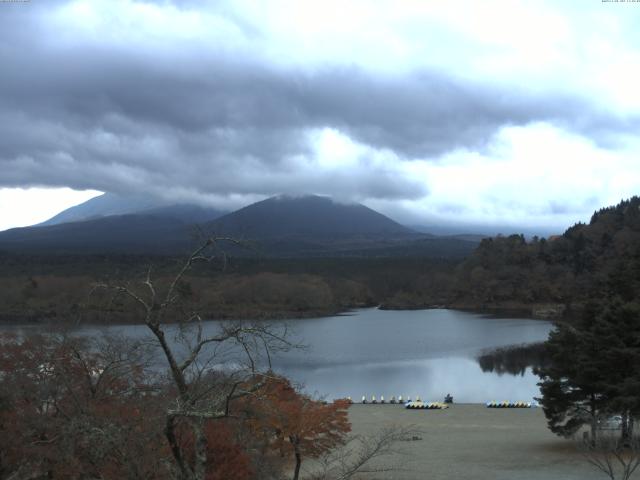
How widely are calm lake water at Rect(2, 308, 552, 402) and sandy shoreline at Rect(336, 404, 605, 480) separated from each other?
391cm

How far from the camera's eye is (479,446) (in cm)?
1864

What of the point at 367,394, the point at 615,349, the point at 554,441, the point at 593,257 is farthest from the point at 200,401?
the point at 593,257

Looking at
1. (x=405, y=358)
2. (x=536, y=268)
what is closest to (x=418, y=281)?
(x=536, y=268)

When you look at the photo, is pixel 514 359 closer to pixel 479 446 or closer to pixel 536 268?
pixel 479 446

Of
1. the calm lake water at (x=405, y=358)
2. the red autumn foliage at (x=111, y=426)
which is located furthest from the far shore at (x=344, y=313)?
the red autumn foliage at (x=111, y=426)

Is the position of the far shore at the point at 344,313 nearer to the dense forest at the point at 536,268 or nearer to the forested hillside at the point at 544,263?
the dense forest at the point at 536,268

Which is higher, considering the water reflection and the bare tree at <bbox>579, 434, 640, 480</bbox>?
the bare tree at <bbox>579, 434, 640, 480</bbox>

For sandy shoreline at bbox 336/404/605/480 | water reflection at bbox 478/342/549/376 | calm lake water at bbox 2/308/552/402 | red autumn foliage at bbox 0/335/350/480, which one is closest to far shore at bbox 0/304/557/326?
calm lake water at bbox 2/308/552/402

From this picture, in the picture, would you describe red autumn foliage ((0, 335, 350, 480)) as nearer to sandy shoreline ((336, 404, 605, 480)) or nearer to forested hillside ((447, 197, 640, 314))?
sandy shoreline ((336, 404, 605, 480))

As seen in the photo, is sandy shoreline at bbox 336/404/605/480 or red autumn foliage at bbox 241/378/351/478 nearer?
red autumn foliage at bbox 241/378/351/478

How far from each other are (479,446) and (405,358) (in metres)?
24.7

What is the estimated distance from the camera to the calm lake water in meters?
32.7

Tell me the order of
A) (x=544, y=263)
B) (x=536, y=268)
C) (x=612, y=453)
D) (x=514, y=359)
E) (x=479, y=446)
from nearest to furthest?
(x=612, y=453)
(x=479, y=446)
(x=514, y=359)
(x=536, y=268)
(x=544, y=263)

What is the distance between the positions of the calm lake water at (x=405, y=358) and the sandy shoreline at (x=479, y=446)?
3.91 metres
